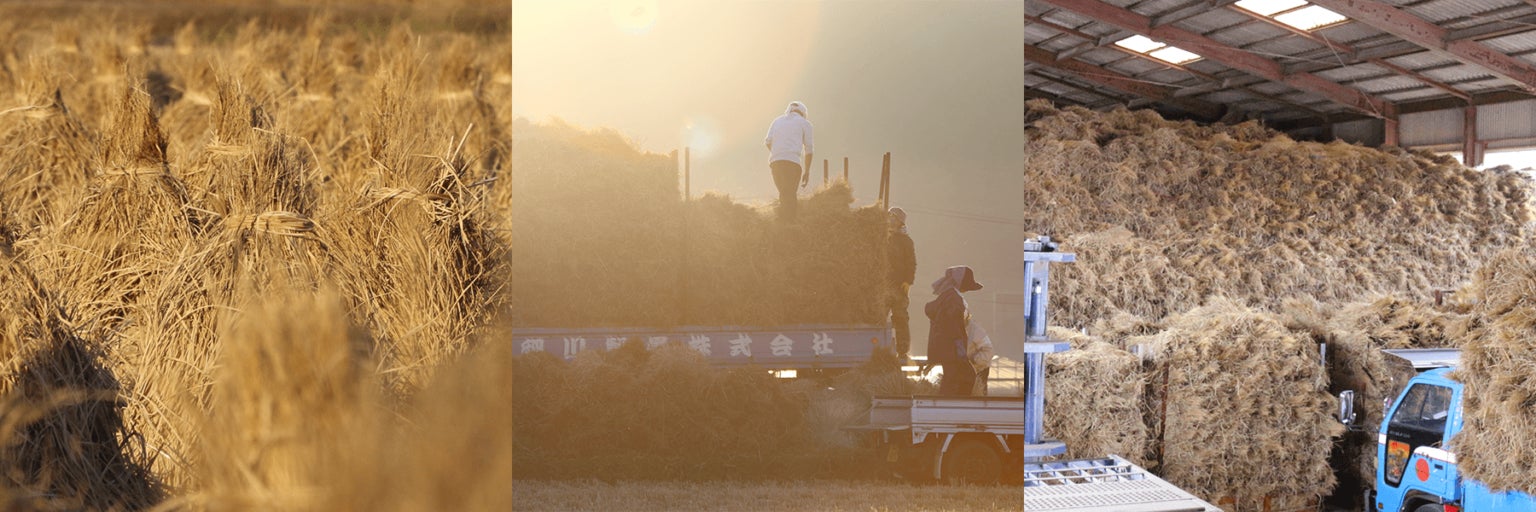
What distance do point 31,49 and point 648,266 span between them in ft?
5.98

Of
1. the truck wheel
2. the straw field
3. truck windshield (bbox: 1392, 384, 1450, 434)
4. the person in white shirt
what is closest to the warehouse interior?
truck windshield (bbox: 1392, 384, 1450, 434)

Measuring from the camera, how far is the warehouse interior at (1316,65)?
6.05 metres

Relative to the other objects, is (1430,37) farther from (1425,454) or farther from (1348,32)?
(1425,454)

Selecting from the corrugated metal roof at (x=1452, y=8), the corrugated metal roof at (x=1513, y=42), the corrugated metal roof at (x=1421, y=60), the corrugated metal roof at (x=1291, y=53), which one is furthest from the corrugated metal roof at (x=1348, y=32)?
the corrugated metal roof at (x=1513, y=42)

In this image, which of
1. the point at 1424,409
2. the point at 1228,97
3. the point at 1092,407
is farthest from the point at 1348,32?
the point at 1092,407

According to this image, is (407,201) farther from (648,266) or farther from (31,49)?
(31,49)

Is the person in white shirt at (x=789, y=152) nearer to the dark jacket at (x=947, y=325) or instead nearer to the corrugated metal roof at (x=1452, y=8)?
the dark jacket at (x=947, y=325)

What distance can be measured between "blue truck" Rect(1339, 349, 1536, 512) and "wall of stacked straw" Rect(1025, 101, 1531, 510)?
0.31m

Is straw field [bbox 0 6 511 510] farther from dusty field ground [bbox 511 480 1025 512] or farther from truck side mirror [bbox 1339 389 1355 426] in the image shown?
truck side mirror [bbox 1339 389 1355 426]

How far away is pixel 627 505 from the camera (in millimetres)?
2359

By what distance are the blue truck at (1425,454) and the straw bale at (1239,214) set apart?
4.93 ft

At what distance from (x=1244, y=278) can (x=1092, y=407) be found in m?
2.15

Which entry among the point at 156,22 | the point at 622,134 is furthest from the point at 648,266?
the point at 156,22

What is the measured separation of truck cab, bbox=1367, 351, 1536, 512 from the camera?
15.1 ft
